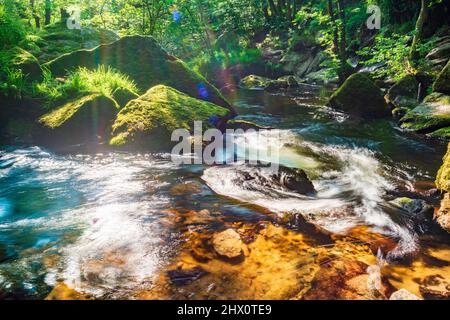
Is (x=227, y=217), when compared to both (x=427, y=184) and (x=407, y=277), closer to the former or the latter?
(x=407, y=277)

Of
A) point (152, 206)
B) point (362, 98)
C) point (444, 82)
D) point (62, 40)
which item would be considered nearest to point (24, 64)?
point (62, 40)

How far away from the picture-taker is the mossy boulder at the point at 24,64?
847cm

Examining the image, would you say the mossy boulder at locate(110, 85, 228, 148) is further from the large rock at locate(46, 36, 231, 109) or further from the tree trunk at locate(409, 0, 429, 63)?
the tree trunk at locate(409, 0, 429, 63)

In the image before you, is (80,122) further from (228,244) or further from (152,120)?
(228,244)

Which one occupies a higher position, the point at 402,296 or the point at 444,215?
the point at 444,215

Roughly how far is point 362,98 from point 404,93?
167 centimetres

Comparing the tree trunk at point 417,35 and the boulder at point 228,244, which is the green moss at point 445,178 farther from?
the tree trunk at point 417,35

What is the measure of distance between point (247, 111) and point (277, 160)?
6.29 m

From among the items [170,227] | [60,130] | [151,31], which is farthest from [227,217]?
[151,31]

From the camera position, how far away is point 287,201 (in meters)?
4.72

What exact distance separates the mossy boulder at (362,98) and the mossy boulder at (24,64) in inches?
396

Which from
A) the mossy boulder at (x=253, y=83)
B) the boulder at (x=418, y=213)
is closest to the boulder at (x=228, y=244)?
the boulder at (x=418, y=213)

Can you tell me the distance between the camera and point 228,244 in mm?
3367

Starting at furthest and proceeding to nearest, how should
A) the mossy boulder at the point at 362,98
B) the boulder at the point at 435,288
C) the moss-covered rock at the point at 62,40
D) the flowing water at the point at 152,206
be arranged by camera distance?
the moss-covered rock at the point at 62,40 → the mossy boulder at the point at 362,98 → the flowing water at the point at 152,206 → the boulder at the point at 435,288
